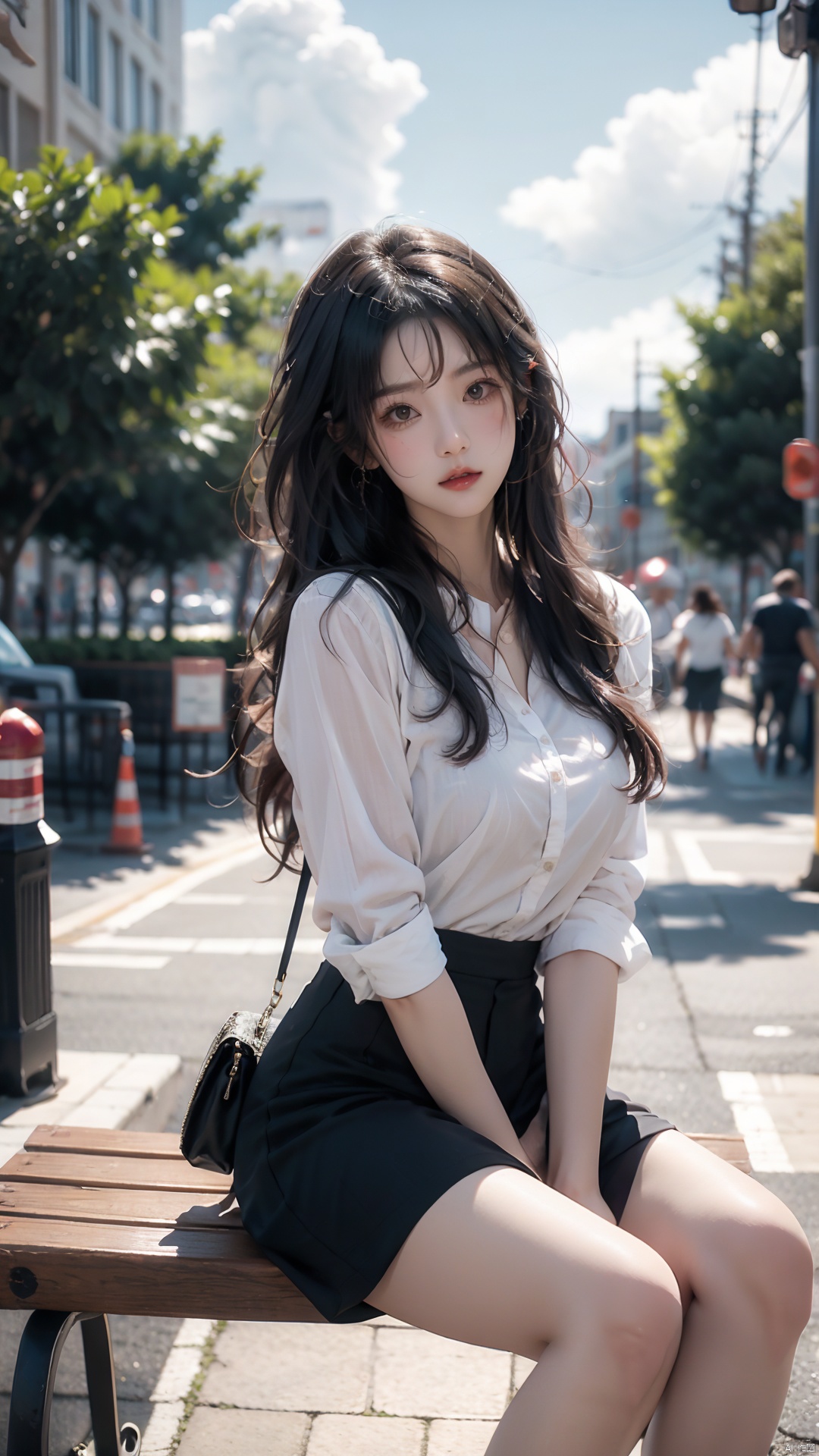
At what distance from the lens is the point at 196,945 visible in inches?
241

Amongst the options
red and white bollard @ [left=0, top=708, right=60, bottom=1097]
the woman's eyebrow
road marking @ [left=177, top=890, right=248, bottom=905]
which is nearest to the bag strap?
Answer: the woman's eyebrow

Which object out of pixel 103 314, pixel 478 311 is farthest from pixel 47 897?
pixel 103 314

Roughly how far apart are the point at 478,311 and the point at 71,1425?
7.16 ft

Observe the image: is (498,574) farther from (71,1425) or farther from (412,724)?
(71,1425)

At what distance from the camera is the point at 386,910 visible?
70.8 inches

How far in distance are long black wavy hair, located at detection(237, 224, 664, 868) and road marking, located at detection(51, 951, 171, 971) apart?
11.7ft

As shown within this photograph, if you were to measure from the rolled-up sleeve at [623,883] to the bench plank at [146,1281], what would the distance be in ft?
2.08

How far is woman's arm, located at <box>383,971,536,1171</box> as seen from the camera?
5.88 feet

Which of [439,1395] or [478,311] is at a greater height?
[478,311]

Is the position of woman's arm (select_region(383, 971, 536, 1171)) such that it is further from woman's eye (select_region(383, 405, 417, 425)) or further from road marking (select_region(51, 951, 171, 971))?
road marking (select_region(51, 951, 171, 971))

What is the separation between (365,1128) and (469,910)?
A: 0.36 m

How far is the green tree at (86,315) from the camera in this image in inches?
364

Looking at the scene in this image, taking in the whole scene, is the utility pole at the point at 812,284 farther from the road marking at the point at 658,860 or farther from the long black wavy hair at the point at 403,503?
the long black wavy hair at the point at 403,503

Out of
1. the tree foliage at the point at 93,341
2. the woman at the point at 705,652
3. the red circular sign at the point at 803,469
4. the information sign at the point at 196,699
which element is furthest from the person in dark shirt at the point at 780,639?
the tree foliage at the point at 93,341
